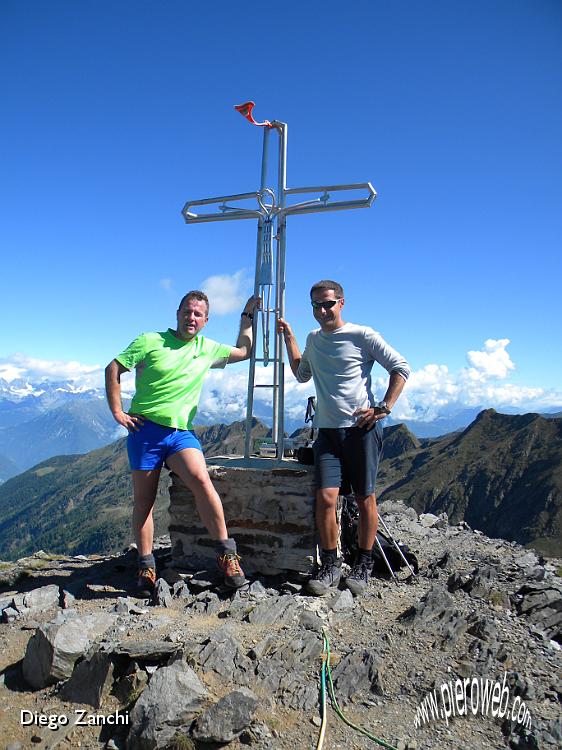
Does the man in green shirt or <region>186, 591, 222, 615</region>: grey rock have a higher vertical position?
the man in green shirt

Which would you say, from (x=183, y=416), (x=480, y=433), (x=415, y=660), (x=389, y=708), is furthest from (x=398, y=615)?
(x=480, y=433)

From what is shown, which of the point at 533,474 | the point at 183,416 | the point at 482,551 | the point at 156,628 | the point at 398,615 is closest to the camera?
the point at 156,628

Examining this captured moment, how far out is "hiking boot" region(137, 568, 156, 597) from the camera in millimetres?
6953

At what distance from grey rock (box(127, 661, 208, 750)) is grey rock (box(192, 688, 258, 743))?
0.49 ft

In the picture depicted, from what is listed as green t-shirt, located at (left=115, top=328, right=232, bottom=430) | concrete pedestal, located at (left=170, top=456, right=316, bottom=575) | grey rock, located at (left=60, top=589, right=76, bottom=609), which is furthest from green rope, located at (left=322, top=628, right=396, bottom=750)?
grey rock, located at (left=60, top=589, right=76, bottom=609)

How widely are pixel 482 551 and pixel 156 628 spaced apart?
7358 mm

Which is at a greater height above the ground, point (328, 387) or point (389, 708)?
point (328, 387)

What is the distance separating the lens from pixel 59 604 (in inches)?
274

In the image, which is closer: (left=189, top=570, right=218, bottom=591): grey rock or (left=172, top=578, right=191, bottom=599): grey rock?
(left=172, top=578, right=191, bottom=599): grey rock

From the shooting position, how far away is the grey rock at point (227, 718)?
413 cm

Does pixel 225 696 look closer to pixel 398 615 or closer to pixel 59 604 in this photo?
pixel 398 615

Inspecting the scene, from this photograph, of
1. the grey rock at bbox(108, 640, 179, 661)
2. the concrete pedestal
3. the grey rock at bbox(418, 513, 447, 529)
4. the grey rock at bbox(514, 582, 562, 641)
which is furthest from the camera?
the grey rock at bbox(418, 513, 447, 529)

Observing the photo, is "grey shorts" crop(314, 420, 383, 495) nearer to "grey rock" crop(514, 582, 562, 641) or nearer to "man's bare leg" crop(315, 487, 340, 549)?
"man's bare leg" crop(315, 487, 340, 549)

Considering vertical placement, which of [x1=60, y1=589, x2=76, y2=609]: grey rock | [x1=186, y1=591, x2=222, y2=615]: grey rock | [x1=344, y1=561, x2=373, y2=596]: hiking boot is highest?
[x1=344, y1=561, x2=373, y2=596]: hiking boot
